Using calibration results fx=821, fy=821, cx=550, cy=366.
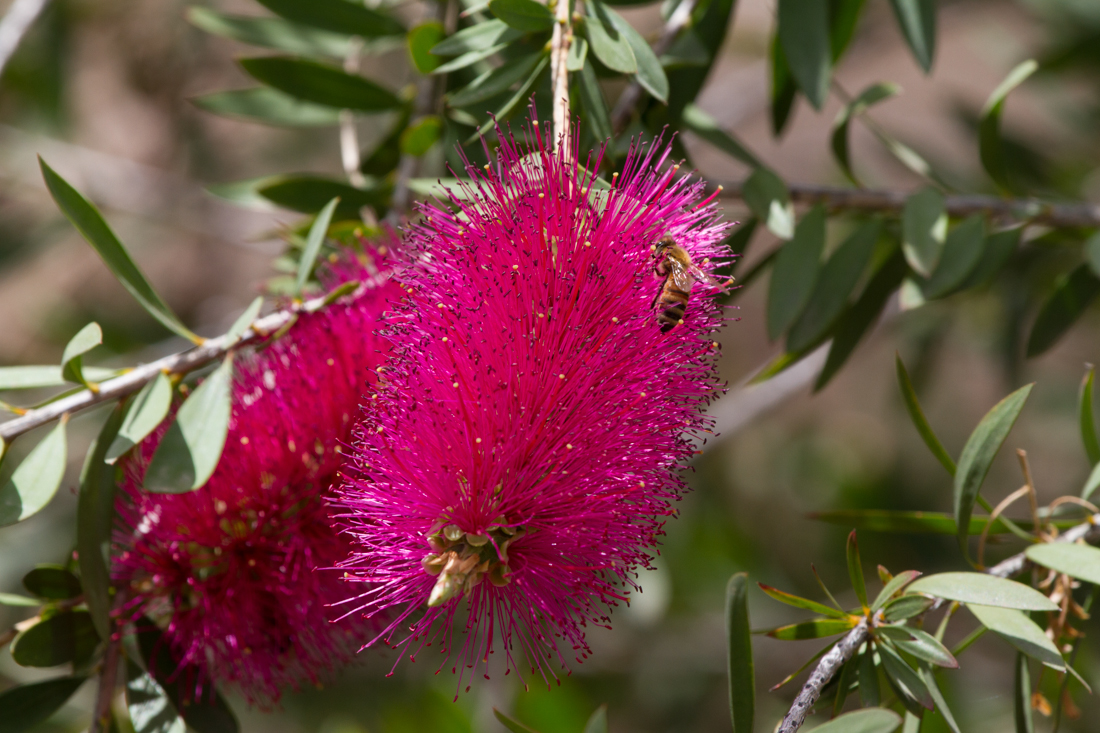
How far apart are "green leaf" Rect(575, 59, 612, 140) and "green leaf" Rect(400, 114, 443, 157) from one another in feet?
1.02

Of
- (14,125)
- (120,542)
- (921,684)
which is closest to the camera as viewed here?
(921,684)

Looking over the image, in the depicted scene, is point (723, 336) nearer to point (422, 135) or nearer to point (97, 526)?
point (422, 135)

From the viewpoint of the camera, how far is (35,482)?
2.76ft

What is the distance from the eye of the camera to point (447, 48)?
0.90 m

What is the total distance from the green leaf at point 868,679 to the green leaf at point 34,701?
91cm

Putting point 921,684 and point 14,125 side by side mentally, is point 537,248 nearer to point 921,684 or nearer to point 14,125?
point 921,684

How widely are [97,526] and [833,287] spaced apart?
3.10 feet

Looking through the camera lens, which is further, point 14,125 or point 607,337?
point 14,125

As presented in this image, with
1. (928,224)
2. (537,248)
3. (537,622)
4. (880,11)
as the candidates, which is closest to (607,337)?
(537,248)

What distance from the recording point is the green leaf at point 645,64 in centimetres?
87

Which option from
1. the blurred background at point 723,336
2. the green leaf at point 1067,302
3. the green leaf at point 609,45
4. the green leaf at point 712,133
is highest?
the green leaf at point 609,45

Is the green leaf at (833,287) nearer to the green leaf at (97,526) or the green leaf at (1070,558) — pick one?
the green leaf at (1070,558)

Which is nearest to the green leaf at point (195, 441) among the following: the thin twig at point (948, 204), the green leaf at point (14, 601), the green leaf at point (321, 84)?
the green leaf at point (14, 601)

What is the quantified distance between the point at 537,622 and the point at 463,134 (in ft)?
2.05
